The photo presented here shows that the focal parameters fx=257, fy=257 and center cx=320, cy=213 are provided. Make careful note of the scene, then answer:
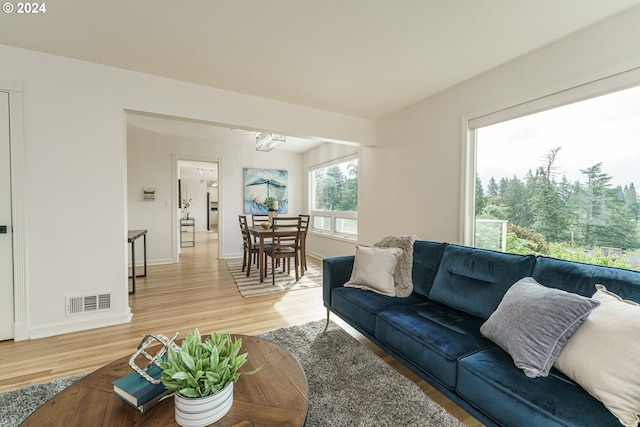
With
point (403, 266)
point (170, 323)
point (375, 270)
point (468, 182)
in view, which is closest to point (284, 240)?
point (170, 323)

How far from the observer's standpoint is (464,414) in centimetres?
150

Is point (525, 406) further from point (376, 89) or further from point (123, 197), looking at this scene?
point (123, 197)

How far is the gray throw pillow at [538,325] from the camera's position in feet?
3.82

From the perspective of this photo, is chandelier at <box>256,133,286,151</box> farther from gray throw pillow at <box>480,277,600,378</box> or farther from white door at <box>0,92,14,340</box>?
gray throw pillow at <box>480,277,600,378</box>

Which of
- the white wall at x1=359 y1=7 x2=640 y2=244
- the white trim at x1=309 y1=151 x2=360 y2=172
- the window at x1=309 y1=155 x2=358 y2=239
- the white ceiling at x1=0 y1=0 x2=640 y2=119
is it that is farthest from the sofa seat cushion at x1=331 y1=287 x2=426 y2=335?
the white trim at x1=309 y1=151 x2=360 y2=172

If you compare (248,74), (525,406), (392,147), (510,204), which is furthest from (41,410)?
(392,147)

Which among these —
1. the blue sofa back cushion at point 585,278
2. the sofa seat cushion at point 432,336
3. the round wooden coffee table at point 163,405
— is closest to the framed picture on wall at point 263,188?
the sofa seat cushion at point 432,336

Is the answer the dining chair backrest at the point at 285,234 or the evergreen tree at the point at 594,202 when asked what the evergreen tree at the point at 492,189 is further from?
the dining chair backrest at the point at 285,234

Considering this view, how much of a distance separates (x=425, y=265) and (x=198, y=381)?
1977mm

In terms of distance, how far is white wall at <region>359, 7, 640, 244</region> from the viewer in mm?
1756

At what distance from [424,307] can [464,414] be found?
0.65 metres

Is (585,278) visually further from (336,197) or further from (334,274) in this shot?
(336,197)

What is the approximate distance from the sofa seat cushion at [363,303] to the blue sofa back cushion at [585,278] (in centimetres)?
86

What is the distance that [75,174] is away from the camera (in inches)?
93.9
